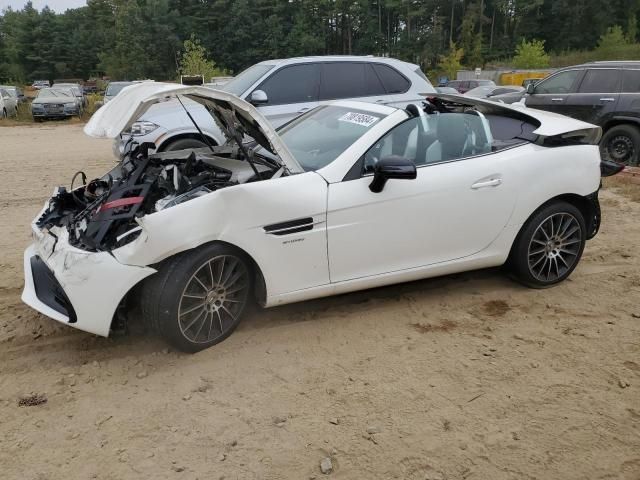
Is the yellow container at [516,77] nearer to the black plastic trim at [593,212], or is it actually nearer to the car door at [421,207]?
the black plastic trim at [593,212]

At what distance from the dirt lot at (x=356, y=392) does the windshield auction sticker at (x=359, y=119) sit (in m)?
1.36

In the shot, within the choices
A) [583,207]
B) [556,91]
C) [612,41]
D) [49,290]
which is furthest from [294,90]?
[612,41]

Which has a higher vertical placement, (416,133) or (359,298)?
(416,133)

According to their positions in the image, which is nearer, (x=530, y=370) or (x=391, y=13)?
(x=530, y=370)

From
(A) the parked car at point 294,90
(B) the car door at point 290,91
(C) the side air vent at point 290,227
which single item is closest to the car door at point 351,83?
(A) the parked car at point 294,90

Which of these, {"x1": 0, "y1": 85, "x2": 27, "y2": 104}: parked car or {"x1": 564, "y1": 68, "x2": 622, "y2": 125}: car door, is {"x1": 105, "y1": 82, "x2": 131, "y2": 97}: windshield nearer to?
{"x1": 0, "y1": 85, "x2": 27, "y2": 104}: parked car

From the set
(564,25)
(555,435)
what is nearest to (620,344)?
(555,435)

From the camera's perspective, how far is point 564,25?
79750 millimetres

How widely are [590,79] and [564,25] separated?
80.8 meters

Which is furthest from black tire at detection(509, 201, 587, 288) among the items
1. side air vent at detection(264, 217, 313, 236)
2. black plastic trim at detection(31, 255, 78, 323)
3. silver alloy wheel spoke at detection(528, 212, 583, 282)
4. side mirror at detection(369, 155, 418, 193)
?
black plastic trim at detection(31, 255, 78, 323)

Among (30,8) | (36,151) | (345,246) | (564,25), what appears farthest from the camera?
(30,8)

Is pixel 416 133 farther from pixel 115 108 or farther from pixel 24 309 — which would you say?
pixel 24 309

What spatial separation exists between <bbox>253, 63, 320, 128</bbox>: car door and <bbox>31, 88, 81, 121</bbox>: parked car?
715 inches

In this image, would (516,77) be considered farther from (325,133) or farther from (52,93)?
(325,133)
